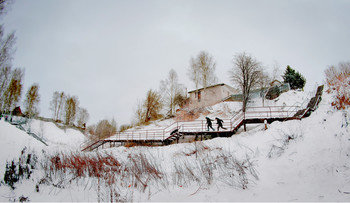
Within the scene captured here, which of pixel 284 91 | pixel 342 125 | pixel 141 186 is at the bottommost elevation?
pixel 141 186

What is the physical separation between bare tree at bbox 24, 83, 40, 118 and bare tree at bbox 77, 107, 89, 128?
41.0ft

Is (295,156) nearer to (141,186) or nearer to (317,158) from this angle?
(317,158)

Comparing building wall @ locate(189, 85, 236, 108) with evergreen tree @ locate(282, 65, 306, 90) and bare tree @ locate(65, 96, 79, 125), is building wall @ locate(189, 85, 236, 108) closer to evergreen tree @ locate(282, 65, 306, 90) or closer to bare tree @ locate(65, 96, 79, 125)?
evergreen tree @ locate(282, 65, 306, 90)

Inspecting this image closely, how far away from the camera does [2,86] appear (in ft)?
71.7

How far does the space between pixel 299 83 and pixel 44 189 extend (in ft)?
144

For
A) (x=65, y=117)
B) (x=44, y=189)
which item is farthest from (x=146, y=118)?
(x=44, y=189)

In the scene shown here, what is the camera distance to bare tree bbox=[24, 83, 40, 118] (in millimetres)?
32781

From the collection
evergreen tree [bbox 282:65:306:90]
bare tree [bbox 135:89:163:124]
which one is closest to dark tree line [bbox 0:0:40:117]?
bare tree [bbox 135:89:163:124]

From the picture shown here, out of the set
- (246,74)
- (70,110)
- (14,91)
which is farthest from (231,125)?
(70,110)

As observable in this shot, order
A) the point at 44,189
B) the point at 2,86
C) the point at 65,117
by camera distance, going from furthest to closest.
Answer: the point at 65,117
the point at 2,86
the point at 44,189

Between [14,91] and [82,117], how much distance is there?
920 inches

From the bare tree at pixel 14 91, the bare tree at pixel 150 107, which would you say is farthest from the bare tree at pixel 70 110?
the bare tree at pixel 150 107

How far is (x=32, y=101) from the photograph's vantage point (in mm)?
33250

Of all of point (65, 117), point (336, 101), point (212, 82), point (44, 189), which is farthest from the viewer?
point (65, 117)
